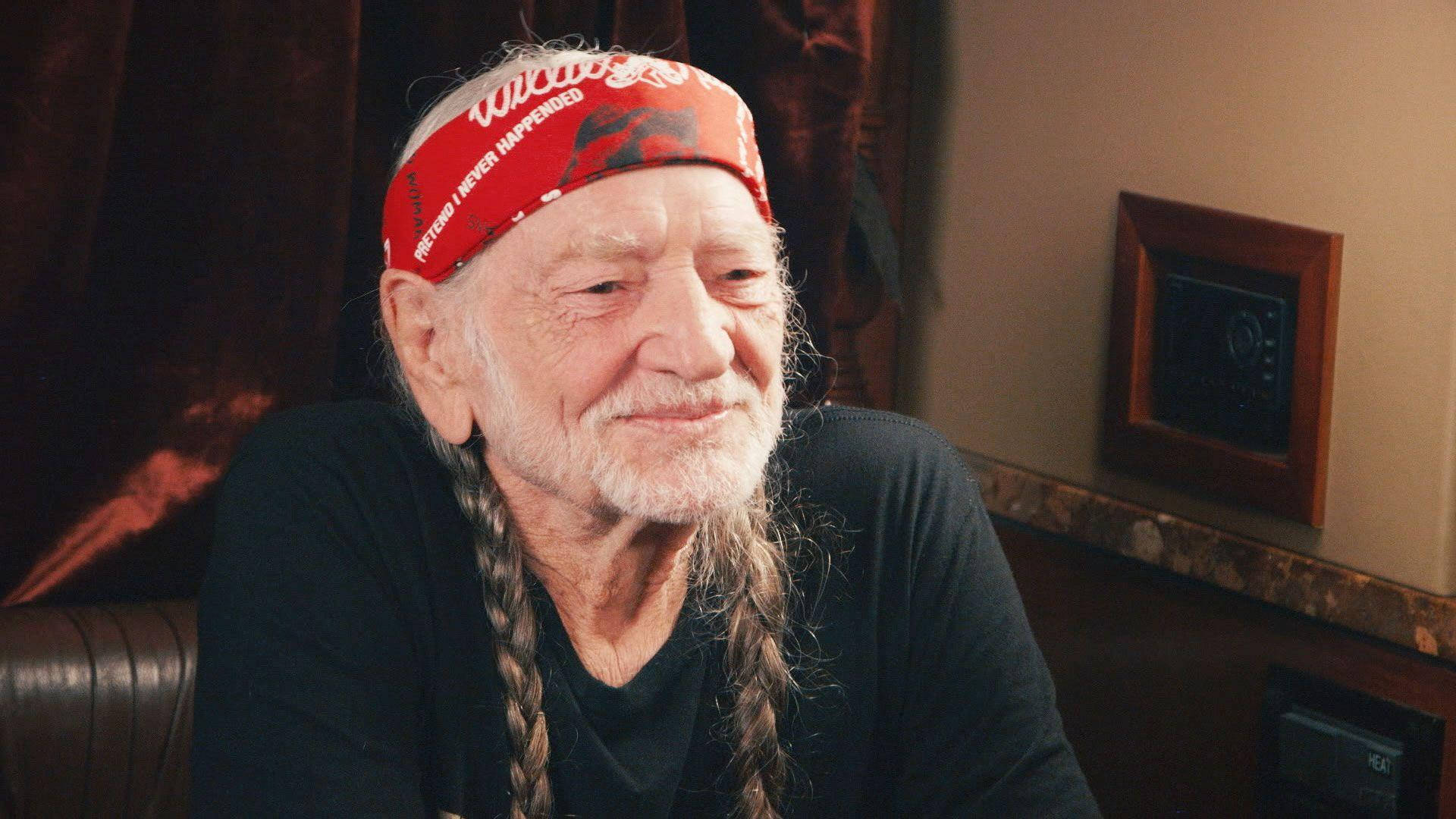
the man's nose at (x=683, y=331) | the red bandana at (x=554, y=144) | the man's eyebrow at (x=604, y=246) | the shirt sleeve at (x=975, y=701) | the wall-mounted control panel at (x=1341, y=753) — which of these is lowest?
the wall-mounted control panel at (x=1341, y=753)

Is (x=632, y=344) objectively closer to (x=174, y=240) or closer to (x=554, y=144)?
(x=554, y=144)

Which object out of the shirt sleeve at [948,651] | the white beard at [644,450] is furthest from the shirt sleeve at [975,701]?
the white beard at [644,450]

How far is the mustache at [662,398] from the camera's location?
120cm

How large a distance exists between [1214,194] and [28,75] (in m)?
1.33

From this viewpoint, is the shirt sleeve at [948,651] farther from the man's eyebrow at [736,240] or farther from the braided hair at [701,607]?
the man's eyebrow at [736,240]

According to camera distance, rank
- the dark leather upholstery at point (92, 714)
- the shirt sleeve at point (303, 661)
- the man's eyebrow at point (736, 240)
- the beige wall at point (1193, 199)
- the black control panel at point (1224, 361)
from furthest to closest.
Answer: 1. the black control panel at point (1224, 361)
2. the beige wall at point (1193, 199)
3. the dark leather upholstery at point (92, 714)
4. the man's eyebrow at point (736, 240)
5. the shirt sleeve at point (303, 661)

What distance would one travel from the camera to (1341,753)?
1.61 meters

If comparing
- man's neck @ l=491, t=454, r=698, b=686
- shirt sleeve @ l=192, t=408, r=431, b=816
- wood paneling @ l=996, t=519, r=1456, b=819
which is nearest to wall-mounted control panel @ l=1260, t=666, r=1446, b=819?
wood paneling @ l=996, t=519, r=1456, b=819

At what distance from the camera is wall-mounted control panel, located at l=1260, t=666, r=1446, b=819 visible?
1535mm

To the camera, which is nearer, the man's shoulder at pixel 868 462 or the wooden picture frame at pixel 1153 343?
the man's shoulder at pixel 868 462

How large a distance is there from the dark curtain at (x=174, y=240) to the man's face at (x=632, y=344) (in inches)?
18.8

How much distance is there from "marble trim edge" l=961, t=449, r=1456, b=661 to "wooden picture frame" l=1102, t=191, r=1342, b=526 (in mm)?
54

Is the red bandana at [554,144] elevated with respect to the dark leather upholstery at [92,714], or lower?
elevated

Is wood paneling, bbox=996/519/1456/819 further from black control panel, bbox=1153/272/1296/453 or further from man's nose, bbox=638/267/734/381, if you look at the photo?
man's nose, bbox=638/267/734/381
